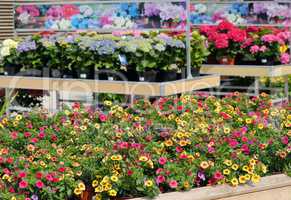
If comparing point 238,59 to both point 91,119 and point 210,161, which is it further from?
point 210,161

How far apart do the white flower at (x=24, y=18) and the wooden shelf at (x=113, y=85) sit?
131 cm

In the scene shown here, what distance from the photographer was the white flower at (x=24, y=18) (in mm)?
8859

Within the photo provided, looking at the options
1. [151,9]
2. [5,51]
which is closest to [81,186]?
[5,51]

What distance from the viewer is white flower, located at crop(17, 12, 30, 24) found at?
8859mm

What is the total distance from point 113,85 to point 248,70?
7.43ft

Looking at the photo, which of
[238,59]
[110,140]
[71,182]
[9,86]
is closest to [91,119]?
[110,140]

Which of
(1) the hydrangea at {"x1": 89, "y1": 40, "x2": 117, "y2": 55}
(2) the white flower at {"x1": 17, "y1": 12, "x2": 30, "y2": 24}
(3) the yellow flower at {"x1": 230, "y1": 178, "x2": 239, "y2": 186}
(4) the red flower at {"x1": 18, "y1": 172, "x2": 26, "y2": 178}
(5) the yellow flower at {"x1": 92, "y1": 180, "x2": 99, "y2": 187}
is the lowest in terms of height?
(3) the yellow flower at {"x1": 230, "y1": 178, "x2": 239, "y2": 186}

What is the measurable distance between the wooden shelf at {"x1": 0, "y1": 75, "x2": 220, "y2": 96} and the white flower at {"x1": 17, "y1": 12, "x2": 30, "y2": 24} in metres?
1.31

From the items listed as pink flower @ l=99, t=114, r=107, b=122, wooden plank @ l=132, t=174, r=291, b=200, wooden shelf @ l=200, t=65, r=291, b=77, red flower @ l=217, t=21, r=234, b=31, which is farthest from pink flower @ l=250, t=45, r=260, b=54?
wooden plank @ l=132, t=174, r=291, b=200

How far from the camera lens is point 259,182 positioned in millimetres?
3793

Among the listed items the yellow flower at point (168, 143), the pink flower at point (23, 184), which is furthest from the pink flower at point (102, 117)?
the pink flower at point (23, 184)

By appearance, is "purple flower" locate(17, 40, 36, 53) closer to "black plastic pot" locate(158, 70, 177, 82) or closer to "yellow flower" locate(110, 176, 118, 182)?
"black plastic pot" locate(158, 70, 177, 82)

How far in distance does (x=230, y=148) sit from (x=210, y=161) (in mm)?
228

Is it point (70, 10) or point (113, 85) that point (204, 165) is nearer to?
point (113, 85)
